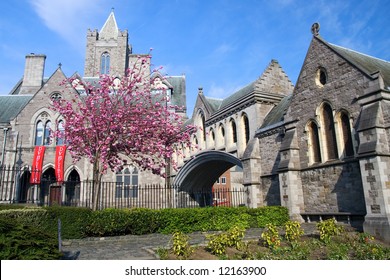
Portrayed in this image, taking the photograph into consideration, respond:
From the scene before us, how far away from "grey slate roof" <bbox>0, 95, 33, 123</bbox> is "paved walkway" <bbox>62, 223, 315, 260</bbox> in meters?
24.3

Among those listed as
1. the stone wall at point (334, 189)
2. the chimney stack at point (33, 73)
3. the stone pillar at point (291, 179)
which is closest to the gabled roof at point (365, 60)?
the stone pillar at point (291, 179)

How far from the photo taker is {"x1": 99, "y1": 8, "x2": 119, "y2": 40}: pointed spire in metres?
53.2

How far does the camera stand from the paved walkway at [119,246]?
8477 mm

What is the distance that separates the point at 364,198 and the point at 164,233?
8279mm

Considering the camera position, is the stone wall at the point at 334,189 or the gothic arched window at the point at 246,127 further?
the gothic arched window at the point at 246,127

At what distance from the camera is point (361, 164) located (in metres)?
12.0

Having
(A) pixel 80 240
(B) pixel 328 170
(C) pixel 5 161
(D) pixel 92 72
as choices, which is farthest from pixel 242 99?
(D) pixel 92 72

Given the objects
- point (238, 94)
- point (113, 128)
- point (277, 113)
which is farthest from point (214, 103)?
point (113, 128)

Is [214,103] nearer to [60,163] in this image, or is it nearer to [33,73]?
[60,163]

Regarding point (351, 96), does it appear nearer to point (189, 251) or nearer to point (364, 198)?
point (364, 198)

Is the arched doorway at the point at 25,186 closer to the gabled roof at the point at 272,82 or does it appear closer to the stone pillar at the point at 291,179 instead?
the gabled roof at the point at 272,82

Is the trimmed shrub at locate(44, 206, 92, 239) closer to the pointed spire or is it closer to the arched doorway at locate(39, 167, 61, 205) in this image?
the arched doorway at locate(39, 167, 61, 205)

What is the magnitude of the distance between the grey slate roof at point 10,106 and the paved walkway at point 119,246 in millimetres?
24270

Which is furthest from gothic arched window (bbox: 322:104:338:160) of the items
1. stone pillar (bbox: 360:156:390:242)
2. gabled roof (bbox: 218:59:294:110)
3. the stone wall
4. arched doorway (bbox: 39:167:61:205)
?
arched doorway (bbox: 39:167:61:205)
